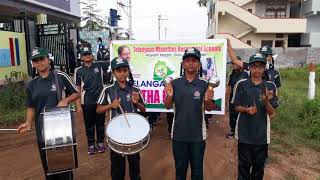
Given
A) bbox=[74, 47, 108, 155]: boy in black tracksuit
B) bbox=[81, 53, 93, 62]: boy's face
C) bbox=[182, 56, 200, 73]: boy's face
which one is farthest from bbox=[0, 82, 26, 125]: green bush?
bbox=[182, 56, 200, 73]: boy's face

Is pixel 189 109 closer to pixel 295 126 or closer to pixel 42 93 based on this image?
pixel 42 93

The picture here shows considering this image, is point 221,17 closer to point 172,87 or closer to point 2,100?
point 2,100

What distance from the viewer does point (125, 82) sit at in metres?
4.47

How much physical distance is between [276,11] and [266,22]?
389 centimetres

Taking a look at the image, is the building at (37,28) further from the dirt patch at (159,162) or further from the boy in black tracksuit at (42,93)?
the boy in black tracksuit at (42,93)

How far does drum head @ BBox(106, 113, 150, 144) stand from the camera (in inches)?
156

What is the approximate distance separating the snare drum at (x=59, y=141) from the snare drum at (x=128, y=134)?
0.42 m

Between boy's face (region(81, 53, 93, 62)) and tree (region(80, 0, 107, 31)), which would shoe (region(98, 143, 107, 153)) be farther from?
tree (region(80, 0, 107, 31))

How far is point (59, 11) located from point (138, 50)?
1876 centimetres

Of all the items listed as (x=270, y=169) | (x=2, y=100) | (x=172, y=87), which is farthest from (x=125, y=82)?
(x=2, y=100)

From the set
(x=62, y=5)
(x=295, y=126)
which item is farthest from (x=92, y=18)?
(x=295, y=126)

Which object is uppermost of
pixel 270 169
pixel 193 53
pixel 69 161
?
pixel 193 53

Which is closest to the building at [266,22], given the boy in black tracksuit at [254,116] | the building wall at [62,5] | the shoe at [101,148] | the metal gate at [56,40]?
the building wall at [62,5]

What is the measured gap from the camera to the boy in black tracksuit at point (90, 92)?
6344 mm
